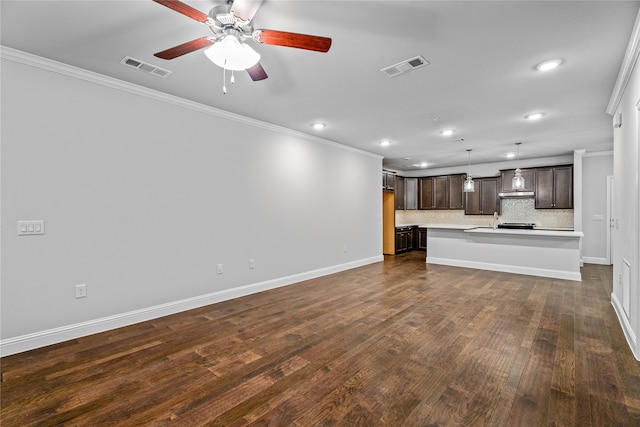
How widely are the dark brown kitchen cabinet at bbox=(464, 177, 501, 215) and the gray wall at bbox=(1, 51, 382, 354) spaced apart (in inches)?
229

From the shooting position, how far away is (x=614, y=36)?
2.43m

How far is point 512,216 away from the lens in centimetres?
821

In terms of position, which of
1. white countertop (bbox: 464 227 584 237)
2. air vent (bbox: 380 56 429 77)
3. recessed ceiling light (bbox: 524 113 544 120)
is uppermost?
air vent (bbox: 380 56 429 77)

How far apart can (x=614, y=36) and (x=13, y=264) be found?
18.2ft

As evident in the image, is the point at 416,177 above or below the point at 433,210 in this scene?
above

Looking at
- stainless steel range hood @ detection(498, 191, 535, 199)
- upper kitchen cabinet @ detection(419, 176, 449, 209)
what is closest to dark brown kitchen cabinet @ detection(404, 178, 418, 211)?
upper kitchen cabinet @ detection(419, 176, 449, 209)

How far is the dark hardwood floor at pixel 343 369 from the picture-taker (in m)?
1.91

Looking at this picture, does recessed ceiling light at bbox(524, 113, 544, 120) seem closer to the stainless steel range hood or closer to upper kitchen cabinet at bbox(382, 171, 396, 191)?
the stainless steel range hood

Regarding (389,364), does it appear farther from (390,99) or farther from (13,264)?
(13,264)

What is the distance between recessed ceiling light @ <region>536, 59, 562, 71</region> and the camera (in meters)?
2.83

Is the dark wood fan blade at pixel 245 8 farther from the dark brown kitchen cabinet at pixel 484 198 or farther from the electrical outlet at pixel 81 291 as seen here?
the dark brown kitchen cabinet at pixel 484 198

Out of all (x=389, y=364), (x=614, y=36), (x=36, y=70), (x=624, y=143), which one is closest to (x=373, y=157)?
(x=624, y=143)

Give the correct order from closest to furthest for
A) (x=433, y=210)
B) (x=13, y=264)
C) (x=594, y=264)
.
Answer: (x=13, y=264) < (x=594, y=264) < (x=433, y=210)

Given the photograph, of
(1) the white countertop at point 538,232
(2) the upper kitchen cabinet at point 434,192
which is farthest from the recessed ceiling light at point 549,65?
(2) the upper kitchen cabinet at point 434,192
